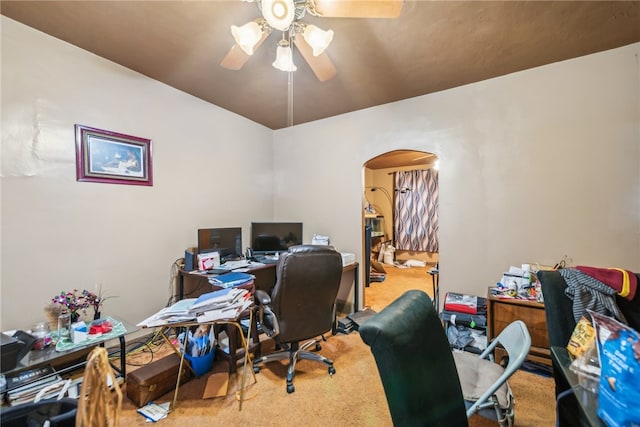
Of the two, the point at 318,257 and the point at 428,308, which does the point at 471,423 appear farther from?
the point at 318,257

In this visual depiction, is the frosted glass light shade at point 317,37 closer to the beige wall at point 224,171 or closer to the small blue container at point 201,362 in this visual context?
the beige wall at point 224,171

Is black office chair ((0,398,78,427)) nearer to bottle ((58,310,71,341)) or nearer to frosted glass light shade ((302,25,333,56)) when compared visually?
bottle ((58,310,71,341))

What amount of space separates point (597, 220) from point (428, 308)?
2136 millimetres

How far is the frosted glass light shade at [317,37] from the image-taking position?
1.42m

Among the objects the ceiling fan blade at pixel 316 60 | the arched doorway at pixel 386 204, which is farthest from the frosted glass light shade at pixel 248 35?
the arched doorway at pixel 386 204

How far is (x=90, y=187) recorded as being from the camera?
2.11m

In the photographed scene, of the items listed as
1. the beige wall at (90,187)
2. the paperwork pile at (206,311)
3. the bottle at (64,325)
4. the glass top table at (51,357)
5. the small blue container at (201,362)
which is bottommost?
the small blue container at (201,362)

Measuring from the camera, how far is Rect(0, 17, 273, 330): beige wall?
5.82 feet

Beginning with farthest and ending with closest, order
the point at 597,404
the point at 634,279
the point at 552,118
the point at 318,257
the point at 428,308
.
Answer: the point at 552,118
the point at 318,257
the point at 634,279
the point at 428,308
the point at 597,404

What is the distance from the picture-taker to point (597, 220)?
6.81 ft

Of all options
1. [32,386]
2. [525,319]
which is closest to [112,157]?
[32,386]

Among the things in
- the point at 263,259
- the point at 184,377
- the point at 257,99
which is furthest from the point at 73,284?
the point at 257,99

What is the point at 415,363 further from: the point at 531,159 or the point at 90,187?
the point at 90,187

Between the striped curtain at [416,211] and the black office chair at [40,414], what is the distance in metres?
6.06
